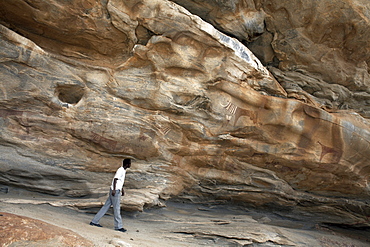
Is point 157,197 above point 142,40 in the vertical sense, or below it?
Result: below

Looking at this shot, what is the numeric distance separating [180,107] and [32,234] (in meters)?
4.69

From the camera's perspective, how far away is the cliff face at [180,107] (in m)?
7.38

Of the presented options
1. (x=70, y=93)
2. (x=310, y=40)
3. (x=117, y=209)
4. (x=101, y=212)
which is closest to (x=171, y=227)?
(x=117, y=209)

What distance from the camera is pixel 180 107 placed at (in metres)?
8.02

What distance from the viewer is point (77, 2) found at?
7414mm

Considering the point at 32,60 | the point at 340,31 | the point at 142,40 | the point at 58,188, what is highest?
the point at 340,31

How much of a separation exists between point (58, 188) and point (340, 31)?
8.63 metres

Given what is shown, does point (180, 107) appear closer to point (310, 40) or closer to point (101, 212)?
point (101, 212)

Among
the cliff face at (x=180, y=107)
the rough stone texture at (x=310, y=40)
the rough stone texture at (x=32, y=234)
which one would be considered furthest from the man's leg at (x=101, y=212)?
the rough stone texture at (x=310, y=40)

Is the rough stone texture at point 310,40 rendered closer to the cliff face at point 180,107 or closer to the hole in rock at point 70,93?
the cliff face at point 180,107

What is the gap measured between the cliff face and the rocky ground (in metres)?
0.38

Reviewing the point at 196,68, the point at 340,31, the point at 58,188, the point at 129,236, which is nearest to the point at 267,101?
the point at 196,68

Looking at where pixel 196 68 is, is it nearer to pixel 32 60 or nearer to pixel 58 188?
pixel 32 60

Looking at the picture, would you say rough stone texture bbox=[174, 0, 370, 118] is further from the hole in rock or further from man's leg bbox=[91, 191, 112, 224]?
man's leg bbox=[91, 191, 112, 224]
